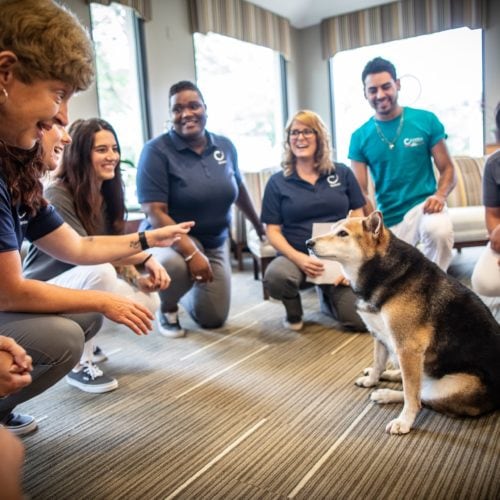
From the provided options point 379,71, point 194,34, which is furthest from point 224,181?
point 194,34

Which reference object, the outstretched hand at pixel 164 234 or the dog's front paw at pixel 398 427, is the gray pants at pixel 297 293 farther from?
the dog's front paw at pixel 398 427

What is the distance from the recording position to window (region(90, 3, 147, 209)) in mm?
4613

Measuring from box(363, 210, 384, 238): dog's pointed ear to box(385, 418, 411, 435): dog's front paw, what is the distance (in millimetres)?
692

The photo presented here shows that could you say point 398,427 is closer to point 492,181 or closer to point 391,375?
point 391,375

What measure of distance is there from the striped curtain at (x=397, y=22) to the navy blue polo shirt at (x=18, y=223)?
586 centimetres

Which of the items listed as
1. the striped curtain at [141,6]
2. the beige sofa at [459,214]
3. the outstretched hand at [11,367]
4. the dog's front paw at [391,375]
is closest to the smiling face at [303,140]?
the beige sofa at [459,214]

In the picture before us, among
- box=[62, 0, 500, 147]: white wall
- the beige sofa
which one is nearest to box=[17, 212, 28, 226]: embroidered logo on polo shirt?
the beige sofa

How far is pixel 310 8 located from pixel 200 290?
513cm

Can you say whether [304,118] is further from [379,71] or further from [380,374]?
[380,374]

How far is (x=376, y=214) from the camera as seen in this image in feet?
6.14

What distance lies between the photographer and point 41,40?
1142mm

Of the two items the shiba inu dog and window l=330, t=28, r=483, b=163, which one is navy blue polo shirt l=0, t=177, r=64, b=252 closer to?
the shiba inu dog

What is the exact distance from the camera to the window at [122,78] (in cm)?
461

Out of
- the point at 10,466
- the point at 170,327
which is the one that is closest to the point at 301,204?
the point at 170,327
